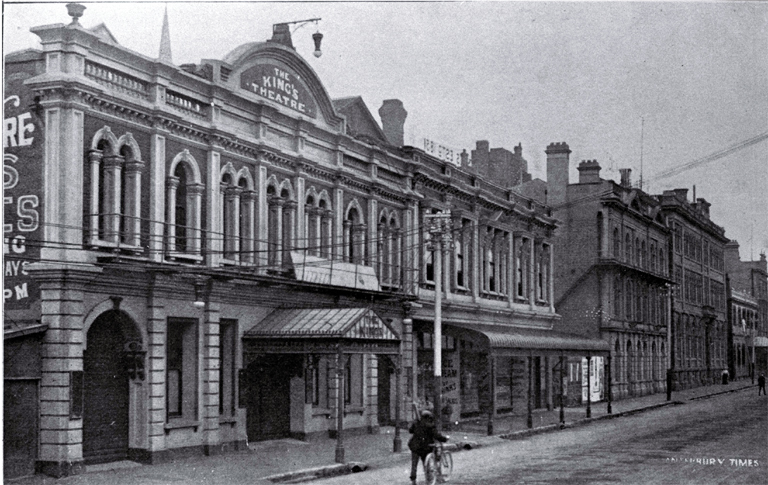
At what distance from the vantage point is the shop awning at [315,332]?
2625cm

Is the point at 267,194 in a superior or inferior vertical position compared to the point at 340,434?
superior

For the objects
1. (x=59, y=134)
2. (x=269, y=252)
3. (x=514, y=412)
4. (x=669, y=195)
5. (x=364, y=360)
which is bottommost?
(x=514, y=412)

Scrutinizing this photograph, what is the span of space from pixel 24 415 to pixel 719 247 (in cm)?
7839

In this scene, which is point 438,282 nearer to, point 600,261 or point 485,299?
point 485,299

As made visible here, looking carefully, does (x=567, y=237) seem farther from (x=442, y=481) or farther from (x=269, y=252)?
(x=442, y=481)

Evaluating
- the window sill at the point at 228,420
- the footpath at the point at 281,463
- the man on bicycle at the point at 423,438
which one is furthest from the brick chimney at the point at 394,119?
the man on bicycle at the point at 423,438

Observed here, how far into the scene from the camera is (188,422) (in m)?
24.2

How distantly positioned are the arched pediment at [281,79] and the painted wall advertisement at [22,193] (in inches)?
257

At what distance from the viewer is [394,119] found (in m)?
43.1

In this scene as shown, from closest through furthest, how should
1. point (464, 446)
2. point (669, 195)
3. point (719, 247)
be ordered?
point (464, 446), point (669, 195), point (719, 247)

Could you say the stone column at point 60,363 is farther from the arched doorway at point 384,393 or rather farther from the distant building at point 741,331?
the distant building at point 741,331

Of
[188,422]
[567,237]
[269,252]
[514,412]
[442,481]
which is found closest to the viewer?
[442,481]

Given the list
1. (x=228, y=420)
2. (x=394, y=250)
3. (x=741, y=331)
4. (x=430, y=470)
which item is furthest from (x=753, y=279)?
(x=430, y=470)

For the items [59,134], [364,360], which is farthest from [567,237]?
[59,134]
